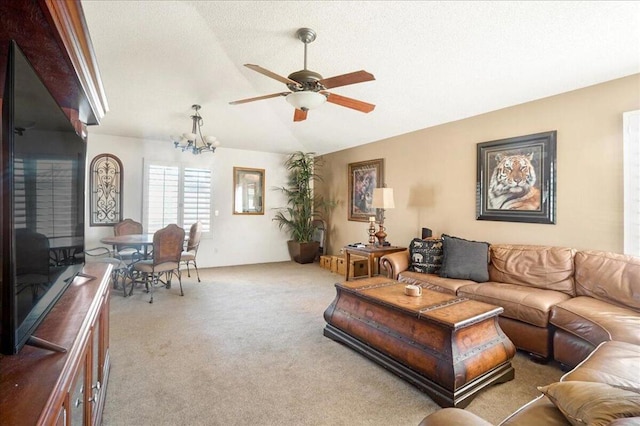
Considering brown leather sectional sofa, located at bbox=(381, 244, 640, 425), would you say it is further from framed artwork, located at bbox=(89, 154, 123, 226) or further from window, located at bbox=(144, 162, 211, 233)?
framed artwork, located at bbox=(89, 154, 123, 226)

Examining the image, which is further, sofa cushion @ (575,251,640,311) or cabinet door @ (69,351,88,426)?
sofa cushion @ (575,251,640,311)

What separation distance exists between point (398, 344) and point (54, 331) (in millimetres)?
2069

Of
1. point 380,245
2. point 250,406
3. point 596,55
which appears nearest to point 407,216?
point 380,245

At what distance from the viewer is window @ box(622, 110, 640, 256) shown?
285 centimetres

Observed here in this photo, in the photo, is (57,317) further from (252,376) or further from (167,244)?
(167,244)

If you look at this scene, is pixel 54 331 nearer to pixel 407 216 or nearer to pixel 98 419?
pixel 98 419

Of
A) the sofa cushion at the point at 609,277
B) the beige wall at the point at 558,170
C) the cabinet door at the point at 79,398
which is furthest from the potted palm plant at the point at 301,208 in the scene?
the cabinet door at the point at 79,398

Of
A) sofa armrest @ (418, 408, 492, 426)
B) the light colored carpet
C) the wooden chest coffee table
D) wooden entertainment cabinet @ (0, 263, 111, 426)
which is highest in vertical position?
wooden entertainment cabinet @ (0, 263, 111, 426)

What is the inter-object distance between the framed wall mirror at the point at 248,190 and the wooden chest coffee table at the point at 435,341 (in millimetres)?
4573

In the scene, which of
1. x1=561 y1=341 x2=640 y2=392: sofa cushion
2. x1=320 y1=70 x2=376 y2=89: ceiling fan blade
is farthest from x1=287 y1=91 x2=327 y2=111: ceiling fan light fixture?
x1=561 y1=341 x2=640 y2=392: sofa cushion

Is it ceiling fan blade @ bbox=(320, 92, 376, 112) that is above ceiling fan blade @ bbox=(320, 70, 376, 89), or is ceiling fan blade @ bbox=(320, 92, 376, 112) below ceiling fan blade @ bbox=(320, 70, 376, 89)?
below

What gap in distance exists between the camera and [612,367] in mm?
1552

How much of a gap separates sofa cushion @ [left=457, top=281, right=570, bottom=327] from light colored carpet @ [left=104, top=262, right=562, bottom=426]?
1.29 feet

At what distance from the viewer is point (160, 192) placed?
5.93 metres
